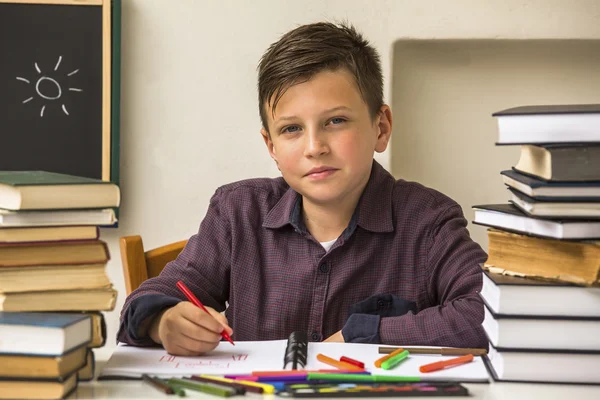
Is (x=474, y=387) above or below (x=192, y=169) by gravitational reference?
below

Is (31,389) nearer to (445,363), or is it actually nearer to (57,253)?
(57,253)

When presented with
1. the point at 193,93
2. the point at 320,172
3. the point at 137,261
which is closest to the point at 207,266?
the point at 137,261

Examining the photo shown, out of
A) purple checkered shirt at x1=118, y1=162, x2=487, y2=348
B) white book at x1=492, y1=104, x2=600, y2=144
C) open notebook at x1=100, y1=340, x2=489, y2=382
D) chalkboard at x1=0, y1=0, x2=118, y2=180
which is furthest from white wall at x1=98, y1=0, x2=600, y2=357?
white book at x1=492, y1=104, x2=600, y2=144

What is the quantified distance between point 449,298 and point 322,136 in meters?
0.40

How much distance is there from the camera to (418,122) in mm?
2742

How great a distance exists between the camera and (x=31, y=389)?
0.97m

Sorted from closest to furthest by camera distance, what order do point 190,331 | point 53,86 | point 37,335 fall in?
point 37,335 < point 190,331 < point 53,86

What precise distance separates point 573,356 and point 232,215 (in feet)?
2.88

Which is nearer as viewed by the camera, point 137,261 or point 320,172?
point 320,172

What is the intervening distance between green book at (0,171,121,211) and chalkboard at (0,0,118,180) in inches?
63.3

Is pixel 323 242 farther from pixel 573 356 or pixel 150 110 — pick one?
pixel 150 110

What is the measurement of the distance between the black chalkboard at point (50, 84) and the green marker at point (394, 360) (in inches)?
66.4

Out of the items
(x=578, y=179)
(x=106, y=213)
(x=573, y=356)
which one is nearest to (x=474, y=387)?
(x=573, y=356)

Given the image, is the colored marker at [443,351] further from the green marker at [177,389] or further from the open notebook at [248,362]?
the green marker at [177,389]
